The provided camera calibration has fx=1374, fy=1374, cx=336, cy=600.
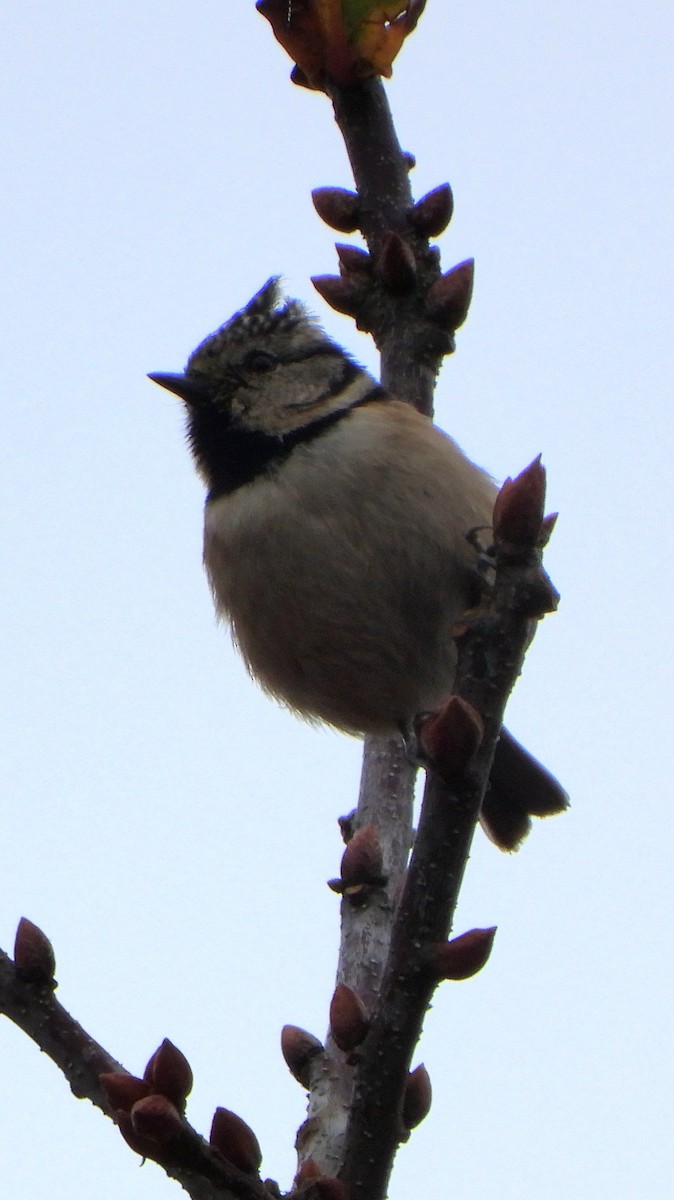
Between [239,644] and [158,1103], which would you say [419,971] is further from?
[239,644]

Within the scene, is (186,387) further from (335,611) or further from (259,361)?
(335,611)

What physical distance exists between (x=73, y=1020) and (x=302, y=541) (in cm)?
163

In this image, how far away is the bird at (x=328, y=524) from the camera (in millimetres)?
3254

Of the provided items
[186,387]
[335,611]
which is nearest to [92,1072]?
[335,611]

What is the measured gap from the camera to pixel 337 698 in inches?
143

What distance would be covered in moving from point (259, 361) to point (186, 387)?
0.74 ft

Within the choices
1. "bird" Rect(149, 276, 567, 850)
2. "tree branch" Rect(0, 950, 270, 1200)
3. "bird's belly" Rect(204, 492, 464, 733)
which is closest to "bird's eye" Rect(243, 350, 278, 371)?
"bird" Rect(149, 276, 567, 850)

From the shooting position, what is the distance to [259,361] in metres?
3.91

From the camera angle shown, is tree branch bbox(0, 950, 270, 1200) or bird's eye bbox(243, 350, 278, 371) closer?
tree branch bbox(0, 950, 270, 1200)

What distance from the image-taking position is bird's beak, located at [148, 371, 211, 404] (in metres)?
3.85

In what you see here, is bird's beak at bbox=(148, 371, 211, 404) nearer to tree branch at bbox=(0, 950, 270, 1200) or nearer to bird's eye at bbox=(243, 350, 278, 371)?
bird's eye at bbox=(243, 350, 278, 371)

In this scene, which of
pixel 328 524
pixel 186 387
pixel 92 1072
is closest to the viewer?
pixel 92 1072

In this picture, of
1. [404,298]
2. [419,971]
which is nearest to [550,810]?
[404,298]

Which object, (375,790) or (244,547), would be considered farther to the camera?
(244,547)
